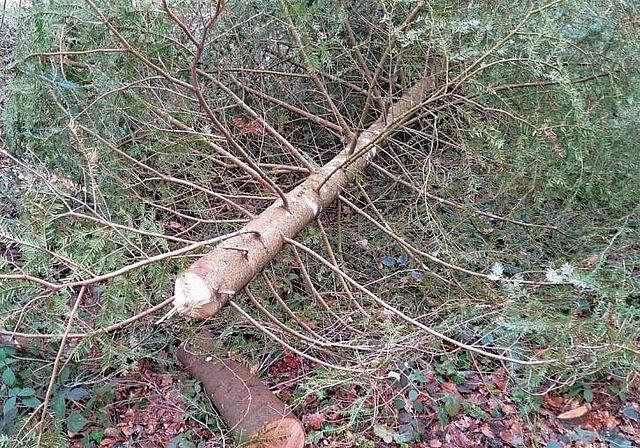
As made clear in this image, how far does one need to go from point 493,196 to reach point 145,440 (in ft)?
7.95

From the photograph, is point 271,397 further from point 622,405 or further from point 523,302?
point 622,405

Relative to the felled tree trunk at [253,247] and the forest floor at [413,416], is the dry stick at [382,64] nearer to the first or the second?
the felled tree trunk at [253,247]

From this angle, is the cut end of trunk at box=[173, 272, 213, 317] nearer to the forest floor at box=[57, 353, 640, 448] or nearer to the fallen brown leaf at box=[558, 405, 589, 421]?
the forest floor at box=[57, 353, 640, 448]

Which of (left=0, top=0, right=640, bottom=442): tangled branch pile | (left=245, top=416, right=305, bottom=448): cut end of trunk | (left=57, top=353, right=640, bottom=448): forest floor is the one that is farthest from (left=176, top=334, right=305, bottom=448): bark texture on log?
(left=0, top=0, right=640, bottom=442): tangled branch pile

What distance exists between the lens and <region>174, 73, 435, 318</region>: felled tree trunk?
1689 mm

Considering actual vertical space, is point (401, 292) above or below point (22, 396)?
below

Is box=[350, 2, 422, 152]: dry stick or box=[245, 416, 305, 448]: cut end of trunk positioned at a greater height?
box=[350, 2, 422, 152]: dry stick

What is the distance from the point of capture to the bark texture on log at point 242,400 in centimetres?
224

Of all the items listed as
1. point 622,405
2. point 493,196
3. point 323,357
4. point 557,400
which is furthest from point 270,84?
point 622,405

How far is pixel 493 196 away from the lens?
294cm

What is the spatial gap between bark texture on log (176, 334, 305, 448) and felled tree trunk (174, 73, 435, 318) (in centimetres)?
66

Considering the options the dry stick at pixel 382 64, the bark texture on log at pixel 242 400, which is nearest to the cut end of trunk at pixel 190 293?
the bark texture on log at pixel 242 400

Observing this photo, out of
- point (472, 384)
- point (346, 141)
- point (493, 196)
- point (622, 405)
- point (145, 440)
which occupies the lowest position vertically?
point (622, 405)

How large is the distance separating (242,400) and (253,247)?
3.12 ft
